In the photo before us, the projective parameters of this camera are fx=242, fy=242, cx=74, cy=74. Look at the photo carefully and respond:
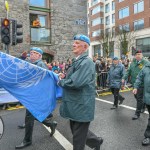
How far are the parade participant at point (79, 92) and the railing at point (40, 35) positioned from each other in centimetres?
1408

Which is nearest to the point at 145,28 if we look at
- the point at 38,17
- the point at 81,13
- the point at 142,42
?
the point at 142,42

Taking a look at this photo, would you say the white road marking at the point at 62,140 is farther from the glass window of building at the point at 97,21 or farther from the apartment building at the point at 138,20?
the glass window of building at the point at 97,21

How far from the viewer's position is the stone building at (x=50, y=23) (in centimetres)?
1650

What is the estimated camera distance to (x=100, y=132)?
5652 mm

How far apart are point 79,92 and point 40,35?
48.1 feet

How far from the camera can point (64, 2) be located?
1828 cm

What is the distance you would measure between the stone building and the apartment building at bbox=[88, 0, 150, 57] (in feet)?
69.6

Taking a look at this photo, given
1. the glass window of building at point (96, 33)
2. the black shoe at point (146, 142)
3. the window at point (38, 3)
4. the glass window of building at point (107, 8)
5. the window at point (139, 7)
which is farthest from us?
the glass window of building at point (96, 33)

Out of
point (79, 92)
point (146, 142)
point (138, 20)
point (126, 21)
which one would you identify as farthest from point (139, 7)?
point (79, 92)

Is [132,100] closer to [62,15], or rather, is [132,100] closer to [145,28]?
[62,15]

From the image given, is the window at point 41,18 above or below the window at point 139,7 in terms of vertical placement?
below

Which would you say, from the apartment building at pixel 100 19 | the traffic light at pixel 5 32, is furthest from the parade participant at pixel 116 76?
the apartment building at pixel 100 19

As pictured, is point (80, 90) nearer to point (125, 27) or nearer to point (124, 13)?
point (125, 27)

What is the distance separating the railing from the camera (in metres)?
17.1
